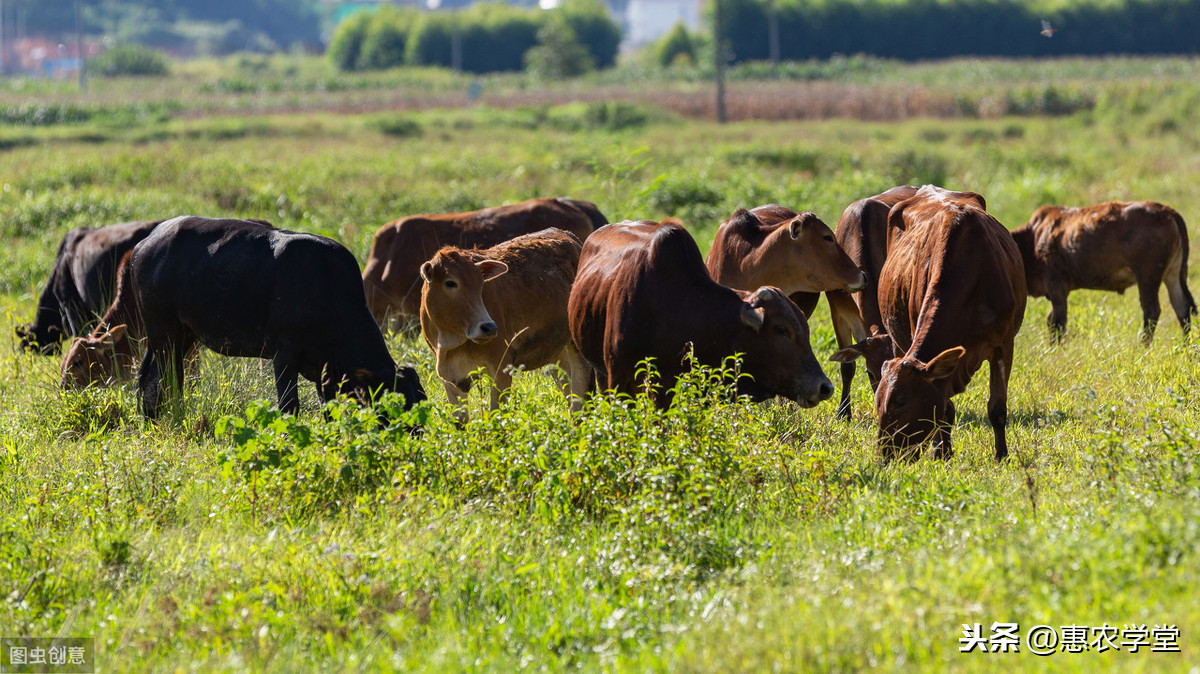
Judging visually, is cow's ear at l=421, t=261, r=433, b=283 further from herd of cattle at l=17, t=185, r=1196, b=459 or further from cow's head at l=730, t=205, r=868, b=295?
cow's head at l=730, t=205, r=868, b=295

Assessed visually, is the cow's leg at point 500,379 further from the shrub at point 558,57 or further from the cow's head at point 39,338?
the shrub at point 558,57

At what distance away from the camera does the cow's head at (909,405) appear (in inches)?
269

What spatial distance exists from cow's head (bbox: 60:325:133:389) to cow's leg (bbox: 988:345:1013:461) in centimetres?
609

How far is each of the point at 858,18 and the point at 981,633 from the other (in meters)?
92.9

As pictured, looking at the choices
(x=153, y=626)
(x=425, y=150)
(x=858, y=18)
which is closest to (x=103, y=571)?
(x=153, y=626)

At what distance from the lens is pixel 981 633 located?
4.34 meters

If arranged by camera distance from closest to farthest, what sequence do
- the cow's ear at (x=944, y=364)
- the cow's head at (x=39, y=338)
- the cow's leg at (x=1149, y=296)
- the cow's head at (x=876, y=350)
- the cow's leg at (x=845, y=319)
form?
1. the cow's ear at (x=944, y=364)
2. the cow's head at (x=876, y=350)
3. the cow's leg at (x=845, y=319)
4. the cow's head at (x=39, y=338)
5. the cow's leg at (x=1149, y=296)

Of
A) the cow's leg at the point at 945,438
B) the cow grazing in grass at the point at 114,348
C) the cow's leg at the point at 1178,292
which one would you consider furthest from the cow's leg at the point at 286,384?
the cow's leg at the point at 1178,292

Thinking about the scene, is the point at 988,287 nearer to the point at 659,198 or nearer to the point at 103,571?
the point at 103,571

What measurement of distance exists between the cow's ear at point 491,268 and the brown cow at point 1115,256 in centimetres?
562

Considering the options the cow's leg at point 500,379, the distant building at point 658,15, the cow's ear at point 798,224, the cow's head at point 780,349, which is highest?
the distant building at point 658,15

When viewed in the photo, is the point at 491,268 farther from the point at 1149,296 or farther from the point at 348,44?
the point at 348,44

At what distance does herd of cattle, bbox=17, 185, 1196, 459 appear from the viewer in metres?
6.89

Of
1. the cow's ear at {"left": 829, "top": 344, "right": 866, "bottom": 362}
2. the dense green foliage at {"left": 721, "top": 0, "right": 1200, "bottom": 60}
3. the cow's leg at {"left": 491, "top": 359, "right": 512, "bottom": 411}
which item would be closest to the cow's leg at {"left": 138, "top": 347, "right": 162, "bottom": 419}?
the cow's leg at {"left": 491, "top": 359, "right": 512, "bottom": 411}
